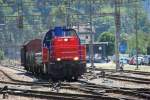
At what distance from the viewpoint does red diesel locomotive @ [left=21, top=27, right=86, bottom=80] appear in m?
29.8

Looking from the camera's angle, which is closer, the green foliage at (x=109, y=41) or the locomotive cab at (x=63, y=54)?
the locomotive cab at (x=63, y=54)

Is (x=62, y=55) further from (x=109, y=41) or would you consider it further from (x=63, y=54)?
(x=109, y=41)

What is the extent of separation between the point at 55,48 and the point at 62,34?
135 cm

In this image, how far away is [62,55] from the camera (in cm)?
3023

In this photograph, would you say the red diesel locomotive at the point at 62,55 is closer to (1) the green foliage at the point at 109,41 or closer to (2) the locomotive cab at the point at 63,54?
(2) the locomotive cab at the point at 63,54

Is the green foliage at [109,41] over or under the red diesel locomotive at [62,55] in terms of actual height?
under

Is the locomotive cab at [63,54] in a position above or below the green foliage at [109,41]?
above

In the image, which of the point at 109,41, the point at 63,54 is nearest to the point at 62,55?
the point at 63,54

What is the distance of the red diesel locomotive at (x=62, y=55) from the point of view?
29.8 m

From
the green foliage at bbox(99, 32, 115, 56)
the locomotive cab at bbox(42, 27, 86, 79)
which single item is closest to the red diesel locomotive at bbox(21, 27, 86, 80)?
the locomotive cab at bbox(42, 27, 86, 79)

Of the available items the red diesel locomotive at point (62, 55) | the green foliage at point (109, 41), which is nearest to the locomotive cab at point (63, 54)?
the red diesel locomotive at point (62, 55)

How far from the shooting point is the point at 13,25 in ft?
295

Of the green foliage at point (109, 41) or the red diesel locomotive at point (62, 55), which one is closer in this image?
the red diesel locomotive at point (62, 55)

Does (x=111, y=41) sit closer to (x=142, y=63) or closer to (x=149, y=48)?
(x=149, y=48)
